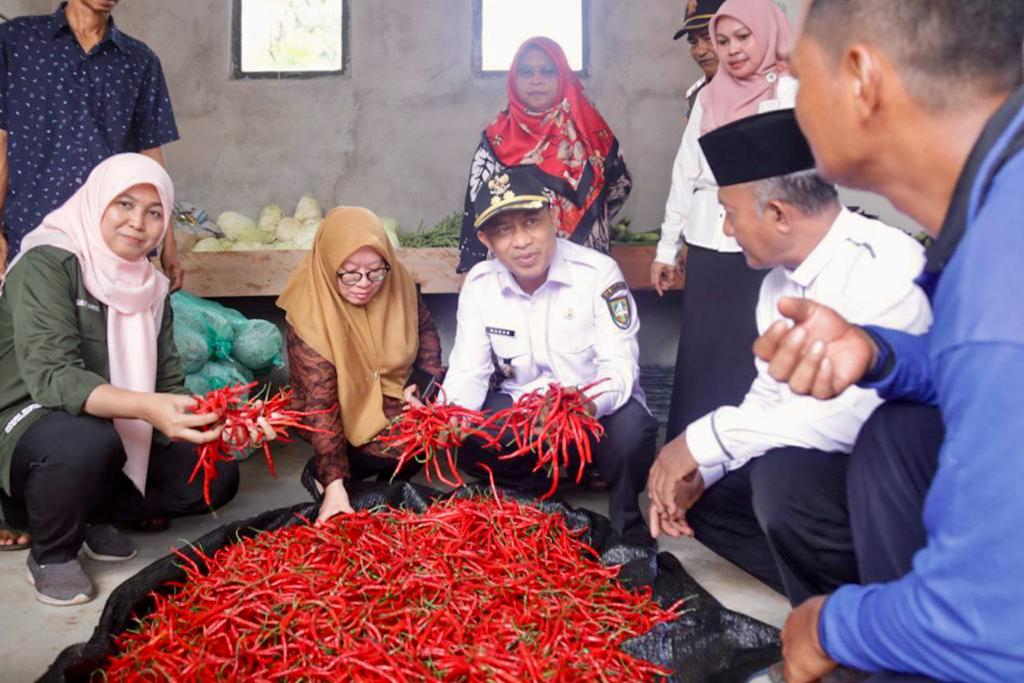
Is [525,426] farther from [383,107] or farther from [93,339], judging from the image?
[383,107]

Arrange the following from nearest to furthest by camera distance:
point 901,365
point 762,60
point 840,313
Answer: point 901,365, point 840,313, point 762,60

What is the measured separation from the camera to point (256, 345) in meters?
4.25

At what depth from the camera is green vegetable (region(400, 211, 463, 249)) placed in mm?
5121

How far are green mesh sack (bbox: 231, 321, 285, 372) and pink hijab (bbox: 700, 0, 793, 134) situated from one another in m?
2.28

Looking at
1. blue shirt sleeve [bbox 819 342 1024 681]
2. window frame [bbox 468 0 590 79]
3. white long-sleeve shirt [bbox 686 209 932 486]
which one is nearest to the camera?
blue shirt sleeve [bbox 819 342 1024 681]

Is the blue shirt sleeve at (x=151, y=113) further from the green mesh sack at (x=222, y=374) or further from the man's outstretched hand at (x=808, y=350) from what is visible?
the man's outstretched hand at (x=808, y=350)

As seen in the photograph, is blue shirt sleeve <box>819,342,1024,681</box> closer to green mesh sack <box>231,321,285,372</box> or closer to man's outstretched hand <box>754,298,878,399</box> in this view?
man's outstretched hand <box>754,298,878,399</box>

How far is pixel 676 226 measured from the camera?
3.60 m

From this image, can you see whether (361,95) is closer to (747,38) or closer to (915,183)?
(747,38)

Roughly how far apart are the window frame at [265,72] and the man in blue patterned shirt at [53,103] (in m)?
2.57

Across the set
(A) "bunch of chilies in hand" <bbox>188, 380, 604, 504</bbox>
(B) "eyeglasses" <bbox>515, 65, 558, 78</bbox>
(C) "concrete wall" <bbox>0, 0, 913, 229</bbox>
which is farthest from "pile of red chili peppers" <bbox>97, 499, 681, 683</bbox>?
(C) "concrete wall" <bbox>0, 0, 913, 229</bbox>

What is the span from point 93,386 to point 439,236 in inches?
115

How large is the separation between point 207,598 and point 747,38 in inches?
94.8

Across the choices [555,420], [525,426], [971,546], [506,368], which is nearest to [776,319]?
[555,420]
